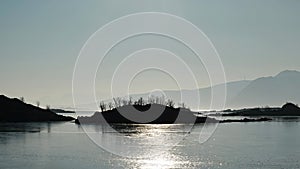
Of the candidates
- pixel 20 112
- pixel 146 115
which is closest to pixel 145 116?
pixel 146 115

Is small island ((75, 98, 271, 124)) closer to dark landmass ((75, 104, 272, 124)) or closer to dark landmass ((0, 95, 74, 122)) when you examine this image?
dark landmass ((75, 104, 272, 124))

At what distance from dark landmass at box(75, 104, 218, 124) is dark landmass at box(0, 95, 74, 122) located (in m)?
21.6

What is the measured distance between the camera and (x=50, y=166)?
120 feet

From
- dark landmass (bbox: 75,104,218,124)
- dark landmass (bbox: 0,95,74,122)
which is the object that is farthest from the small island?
dark landmass (bbox: 0,95,74,122)

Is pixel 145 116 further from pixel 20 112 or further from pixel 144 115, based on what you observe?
pixel 20 112

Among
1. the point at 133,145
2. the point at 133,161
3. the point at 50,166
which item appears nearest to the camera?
the point at 50,166

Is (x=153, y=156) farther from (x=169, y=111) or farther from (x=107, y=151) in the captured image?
(x=169, y=111)

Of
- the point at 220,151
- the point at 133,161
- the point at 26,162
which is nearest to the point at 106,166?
the point at 133,161

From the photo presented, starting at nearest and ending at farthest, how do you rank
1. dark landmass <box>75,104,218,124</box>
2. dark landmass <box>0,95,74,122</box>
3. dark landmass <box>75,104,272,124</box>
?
1. dark landmass <box>75,104,272,124</box>
2. dark landmass <box>75,104,218,124</box>
3. dark landmass <box>0,95,74,122</box>

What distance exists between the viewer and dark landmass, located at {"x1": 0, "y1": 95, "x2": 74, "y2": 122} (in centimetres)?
15169

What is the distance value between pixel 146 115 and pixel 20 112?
4844 centimetres

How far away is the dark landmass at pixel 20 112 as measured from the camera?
151688mm

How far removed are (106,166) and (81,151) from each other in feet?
39.8

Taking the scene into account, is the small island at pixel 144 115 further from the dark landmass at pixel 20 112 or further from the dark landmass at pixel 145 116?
the dark landmass at pixel 20 112
